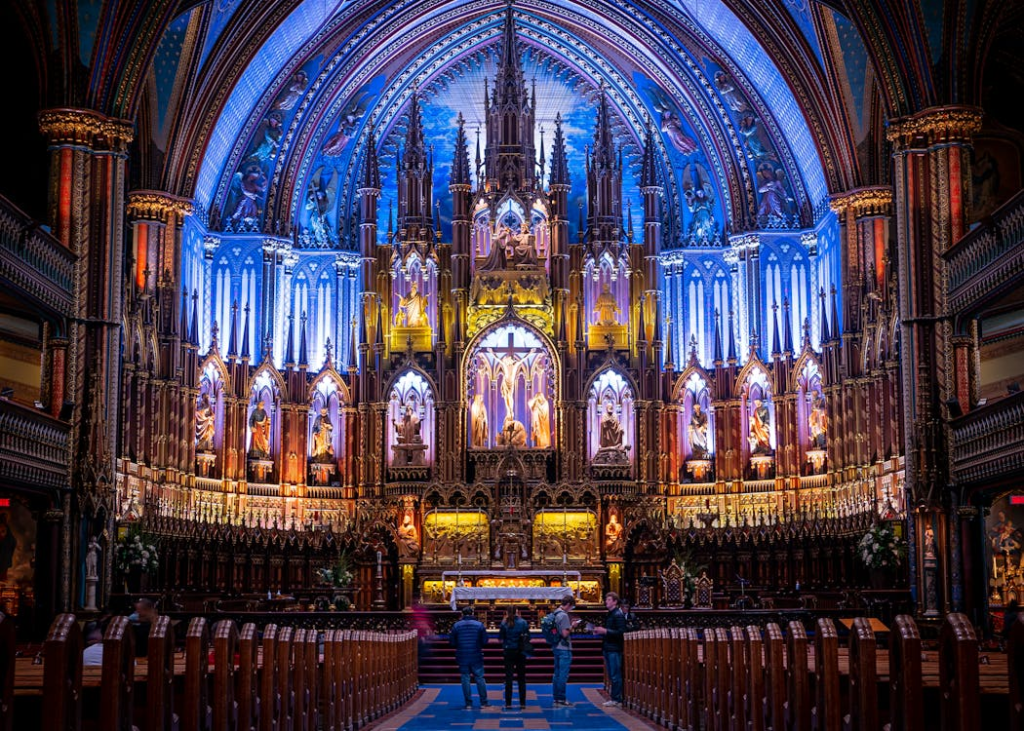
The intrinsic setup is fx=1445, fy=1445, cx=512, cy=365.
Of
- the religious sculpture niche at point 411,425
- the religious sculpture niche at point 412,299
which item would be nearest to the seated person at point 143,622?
the religious sculpture niche at point 411,425

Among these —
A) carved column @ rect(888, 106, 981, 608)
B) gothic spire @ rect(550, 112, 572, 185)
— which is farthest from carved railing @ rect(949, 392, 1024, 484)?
gothic spire @ rect(550, 112, 572, 185)

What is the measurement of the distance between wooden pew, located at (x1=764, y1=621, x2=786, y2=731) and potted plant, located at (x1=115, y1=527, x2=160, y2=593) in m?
21.5

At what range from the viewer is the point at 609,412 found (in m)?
41.8

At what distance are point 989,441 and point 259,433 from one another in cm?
2098

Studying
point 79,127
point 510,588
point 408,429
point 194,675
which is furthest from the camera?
point 408,429

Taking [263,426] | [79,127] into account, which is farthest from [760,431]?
[79,127]

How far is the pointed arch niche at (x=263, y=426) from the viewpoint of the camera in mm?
40500

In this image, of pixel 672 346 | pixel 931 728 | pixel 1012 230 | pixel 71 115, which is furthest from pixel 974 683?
pixel 672 346

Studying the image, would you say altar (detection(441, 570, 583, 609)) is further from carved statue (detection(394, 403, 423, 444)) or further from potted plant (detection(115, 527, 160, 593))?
potted plant (detection(115, 527, 160, 593))

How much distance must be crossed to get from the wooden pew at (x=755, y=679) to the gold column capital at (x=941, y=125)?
1898 centimetres

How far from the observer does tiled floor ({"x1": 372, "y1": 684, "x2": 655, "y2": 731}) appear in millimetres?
19672

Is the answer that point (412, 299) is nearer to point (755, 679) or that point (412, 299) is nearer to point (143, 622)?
point (143, 622)

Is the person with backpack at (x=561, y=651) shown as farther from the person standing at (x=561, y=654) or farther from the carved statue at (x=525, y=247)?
the carved statue at (x=525, y=247)

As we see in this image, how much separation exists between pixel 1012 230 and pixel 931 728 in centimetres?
1576
